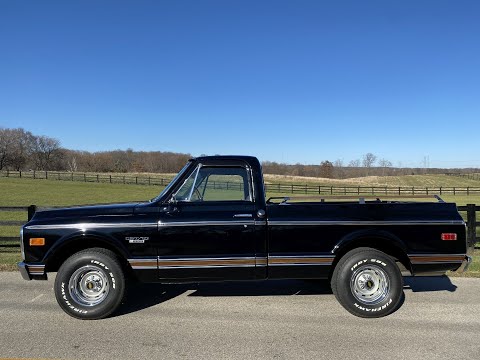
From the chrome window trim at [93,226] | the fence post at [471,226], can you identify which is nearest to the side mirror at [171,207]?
the chrome window trim at [93,226]

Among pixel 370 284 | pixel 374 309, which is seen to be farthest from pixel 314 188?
pixel 374 309

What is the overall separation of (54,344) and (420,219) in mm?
4330

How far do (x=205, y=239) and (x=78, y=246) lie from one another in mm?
1593

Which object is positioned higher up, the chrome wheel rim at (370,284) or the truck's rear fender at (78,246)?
the truck's rear fender at (78,246)

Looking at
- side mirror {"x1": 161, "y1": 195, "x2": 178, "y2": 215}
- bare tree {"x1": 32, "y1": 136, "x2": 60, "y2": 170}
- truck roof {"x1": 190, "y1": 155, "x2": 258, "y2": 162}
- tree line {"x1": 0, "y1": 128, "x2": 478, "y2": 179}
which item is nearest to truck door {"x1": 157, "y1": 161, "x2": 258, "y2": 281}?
side mirror {"x1": 161, "y1": 195, "x2": 178, "y2": 215}

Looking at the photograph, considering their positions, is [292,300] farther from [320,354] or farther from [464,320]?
[464,320]

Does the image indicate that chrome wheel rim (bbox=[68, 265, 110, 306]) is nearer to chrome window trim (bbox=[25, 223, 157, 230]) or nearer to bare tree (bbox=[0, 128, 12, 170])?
chrome window trim (bbox=[25, 223, 157, 230])

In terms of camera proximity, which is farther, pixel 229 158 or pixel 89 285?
pixel 229 158

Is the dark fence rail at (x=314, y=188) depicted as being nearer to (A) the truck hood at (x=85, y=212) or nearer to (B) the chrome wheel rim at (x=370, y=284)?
(B) the chrome wheel rim at (x=370, y=284)

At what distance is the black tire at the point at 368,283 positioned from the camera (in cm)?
487

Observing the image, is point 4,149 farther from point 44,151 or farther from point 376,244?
point 376,244

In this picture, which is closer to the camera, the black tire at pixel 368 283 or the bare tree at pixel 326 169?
the black tire at pixel 368 283

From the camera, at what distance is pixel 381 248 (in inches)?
203

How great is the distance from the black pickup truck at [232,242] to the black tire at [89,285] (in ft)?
0.04
